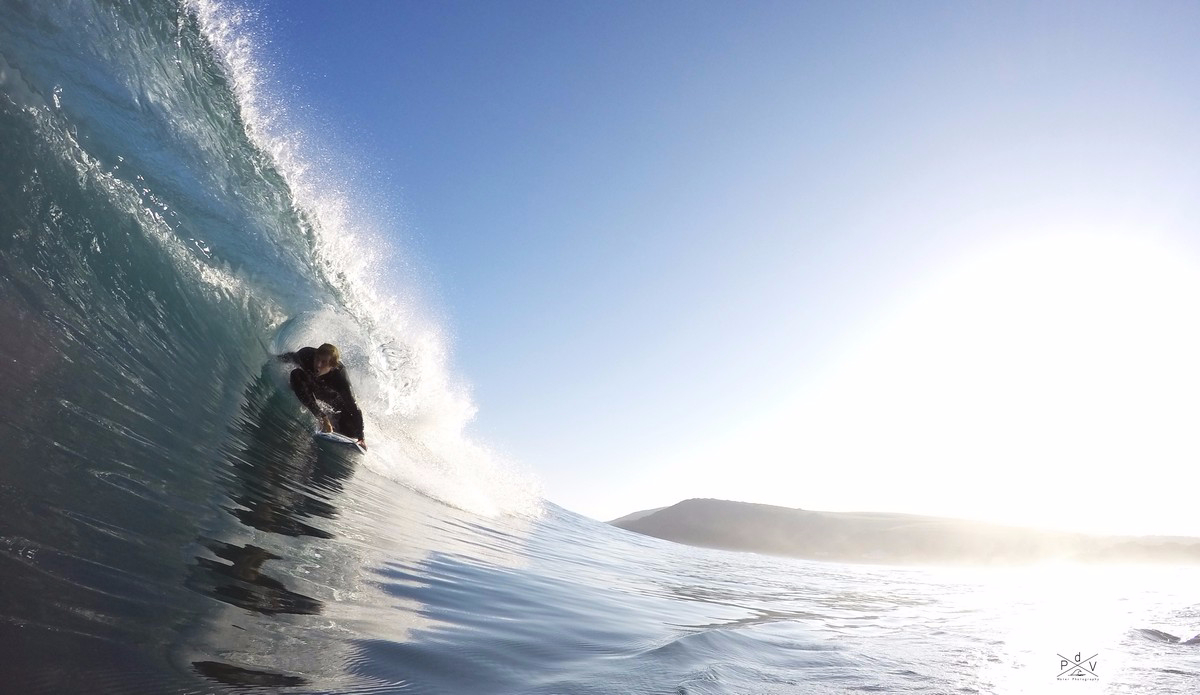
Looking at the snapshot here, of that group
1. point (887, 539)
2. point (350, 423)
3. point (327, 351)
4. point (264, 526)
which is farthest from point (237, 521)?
point (887, 539)

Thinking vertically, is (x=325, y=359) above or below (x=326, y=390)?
above

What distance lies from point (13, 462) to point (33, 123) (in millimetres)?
4003

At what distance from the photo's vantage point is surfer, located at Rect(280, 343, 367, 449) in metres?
7.59

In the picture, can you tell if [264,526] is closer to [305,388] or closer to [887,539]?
[305,388]

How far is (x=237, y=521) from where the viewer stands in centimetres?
328

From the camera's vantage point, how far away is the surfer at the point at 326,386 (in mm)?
7586

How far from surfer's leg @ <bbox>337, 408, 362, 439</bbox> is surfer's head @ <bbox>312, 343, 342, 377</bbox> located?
70 centimetres

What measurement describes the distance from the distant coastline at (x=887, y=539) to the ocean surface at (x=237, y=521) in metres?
33.4

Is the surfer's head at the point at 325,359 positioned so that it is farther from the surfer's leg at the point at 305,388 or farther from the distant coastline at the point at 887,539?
the distant coastline at the point at 887,539

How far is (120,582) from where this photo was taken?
202cm

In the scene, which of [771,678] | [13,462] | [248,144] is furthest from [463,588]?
[248,144]

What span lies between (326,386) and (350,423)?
0.64 meters

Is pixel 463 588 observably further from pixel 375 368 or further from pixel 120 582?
pixel 375 368

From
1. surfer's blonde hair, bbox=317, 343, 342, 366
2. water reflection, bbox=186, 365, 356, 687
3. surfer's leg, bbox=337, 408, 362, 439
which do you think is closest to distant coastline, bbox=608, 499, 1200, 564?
surfer's leg, bbox=337, 408, 362, 439
